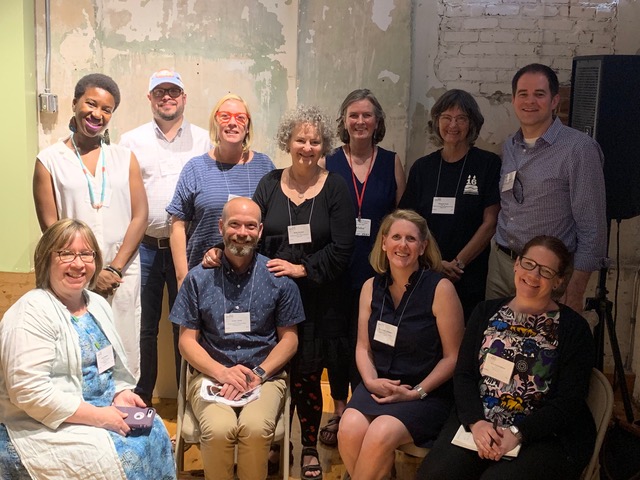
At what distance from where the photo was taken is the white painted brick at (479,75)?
4.11 metres

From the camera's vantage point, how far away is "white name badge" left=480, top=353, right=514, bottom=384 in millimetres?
2576

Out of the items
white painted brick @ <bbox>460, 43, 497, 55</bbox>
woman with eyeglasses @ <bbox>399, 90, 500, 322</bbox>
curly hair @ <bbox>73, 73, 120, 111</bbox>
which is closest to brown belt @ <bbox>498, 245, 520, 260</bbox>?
woman with eyeglasses @ <bbox>399, 90, 500, 322</bbox>

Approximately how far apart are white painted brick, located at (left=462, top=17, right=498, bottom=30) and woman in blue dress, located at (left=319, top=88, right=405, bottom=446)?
104cm

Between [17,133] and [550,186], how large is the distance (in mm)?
3124

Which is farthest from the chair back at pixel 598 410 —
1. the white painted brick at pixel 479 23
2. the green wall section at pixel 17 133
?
the green wall section at pixel 17 133

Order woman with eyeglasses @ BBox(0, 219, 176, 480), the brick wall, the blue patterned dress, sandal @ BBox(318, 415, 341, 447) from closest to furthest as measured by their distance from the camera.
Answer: woman with eyeglasses @ BBox(0, 219, 176, 480), the blue patterned dress, sandal @ BBox(318, 415, 341, 447), the brick wall

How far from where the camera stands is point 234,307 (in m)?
2.95

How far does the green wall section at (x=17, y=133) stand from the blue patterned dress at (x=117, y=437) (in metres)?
2.04

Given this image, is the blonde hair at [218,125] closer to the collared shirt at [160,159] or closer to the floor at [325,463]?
the collared shirt at [160,159]

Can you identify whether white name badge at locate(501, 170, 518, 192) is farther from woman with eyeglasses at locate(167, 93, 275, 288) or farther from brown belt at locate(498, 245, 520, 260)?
woman with eyeglasses at locate(167, 93, 275, 288)

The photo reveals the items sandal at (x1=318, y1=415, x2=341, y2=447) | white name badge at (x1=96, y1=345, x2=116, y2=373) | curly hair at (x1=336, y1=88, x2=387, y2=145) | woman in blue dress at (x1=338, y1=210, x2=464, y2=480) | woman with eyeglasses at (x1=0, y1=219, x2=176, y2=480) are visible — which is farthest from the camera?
sandal at (x1=318, y1=415, x2=341, y2=447)

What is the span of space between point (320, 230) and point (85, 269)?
110 cm

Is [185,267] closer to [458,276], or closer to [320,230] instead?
[320,230]

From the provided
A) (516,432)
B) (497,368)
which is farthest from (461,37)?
(516,432)
